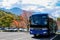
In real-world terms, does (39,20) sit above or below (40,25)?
above

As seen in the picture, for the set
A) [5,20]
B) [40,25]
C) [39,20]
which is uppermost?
[39,20]

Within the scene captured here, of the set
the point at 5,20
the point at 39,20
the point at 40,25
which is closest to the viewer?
the point at 40,25

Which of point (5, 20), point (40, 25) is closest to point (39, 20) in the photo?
point (40, 25)

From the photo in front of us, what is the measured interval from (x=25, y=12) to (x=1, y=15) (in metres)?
7.47

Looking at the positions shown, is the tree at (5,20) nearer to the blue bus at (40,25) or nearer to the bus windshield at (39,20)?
the bus windshield at (39,20)

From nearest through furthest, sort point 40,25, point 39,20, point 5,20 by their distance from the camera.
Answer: point 40,25
point 39,20
point 5,20

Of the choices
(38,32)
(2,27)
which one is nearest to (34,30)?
(38,32)

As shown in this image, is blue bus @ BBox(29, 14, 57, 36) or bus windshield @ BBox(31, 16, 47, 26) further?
bus windshield @ BBox(31, 16, 47, 26)

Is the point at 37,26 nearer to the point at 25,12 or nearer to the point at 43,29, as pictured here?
the point at 43,29

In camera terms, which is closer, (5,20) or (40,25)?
(40,25)

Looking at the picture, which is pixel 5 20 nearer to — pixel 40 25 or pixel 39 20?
pixel 39 20

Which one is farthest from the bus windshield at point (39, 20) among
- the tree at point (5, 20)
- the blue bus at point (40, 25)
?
the tree at point (5, 20)

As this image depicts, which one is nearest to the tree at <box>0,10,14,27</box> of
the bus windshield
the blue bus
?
the bus windshield

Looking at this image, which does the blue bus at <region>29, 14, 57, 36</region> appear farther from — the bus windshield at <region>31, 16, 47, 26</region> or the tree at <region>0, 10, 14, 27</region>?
the tree at <region>0, 10, 14, 27</region>
